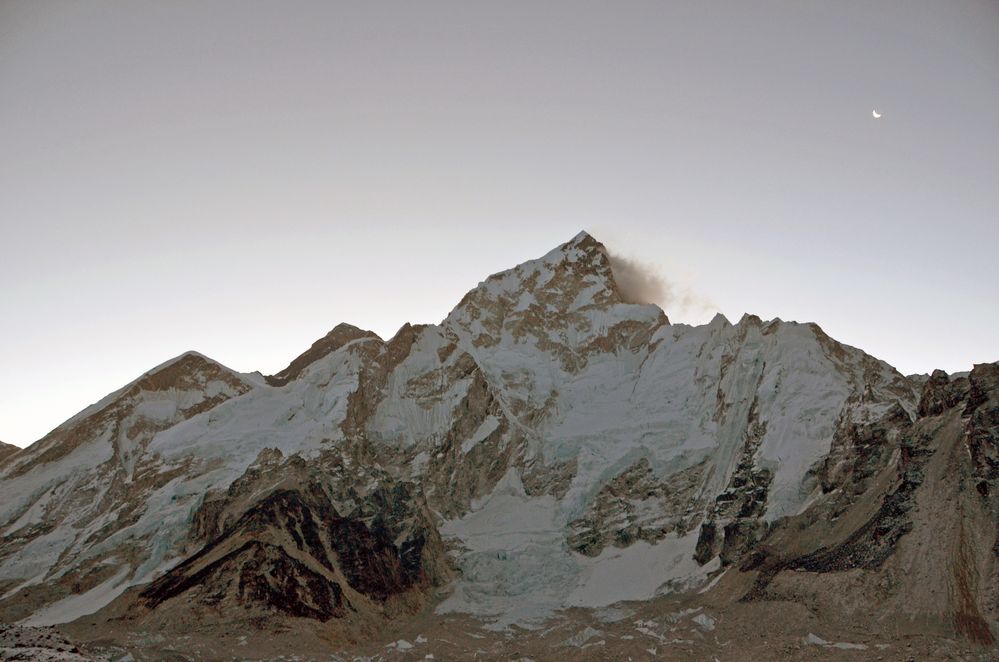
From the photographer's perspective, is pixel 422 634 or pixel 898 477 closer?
pixel 898 477

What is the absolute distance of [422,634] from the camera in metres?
179

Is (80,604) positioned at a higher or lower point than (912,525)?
lower

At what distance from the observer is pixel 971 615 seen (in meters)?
128

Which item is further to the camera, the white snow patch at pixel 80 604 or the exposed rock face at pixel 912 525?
the white snow patch at pixel 80 604

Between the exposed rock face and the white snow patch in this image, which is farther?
the white snow patch

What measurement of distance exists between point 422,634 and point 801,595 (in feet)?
223

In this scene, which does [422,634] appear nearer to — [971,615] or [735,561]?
[735,561]

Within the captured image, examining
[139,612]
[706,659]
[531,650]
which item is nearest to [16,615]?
[139,612]

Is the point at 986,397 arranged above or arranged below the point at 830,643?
above

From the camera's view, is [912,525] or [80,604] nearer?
[912,525]

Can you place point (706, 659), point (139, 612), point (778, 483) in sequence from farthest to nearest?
point (778, 483), point (139, 612), point (706, 659)

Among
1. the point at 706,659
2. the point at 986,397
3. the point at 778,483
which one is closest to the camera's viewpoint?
the point at 706,659

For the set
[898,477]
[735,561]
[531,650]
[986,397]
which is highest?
[986,397]

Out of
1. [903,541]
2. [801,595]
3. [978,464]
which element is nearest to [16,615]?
[801,595]
